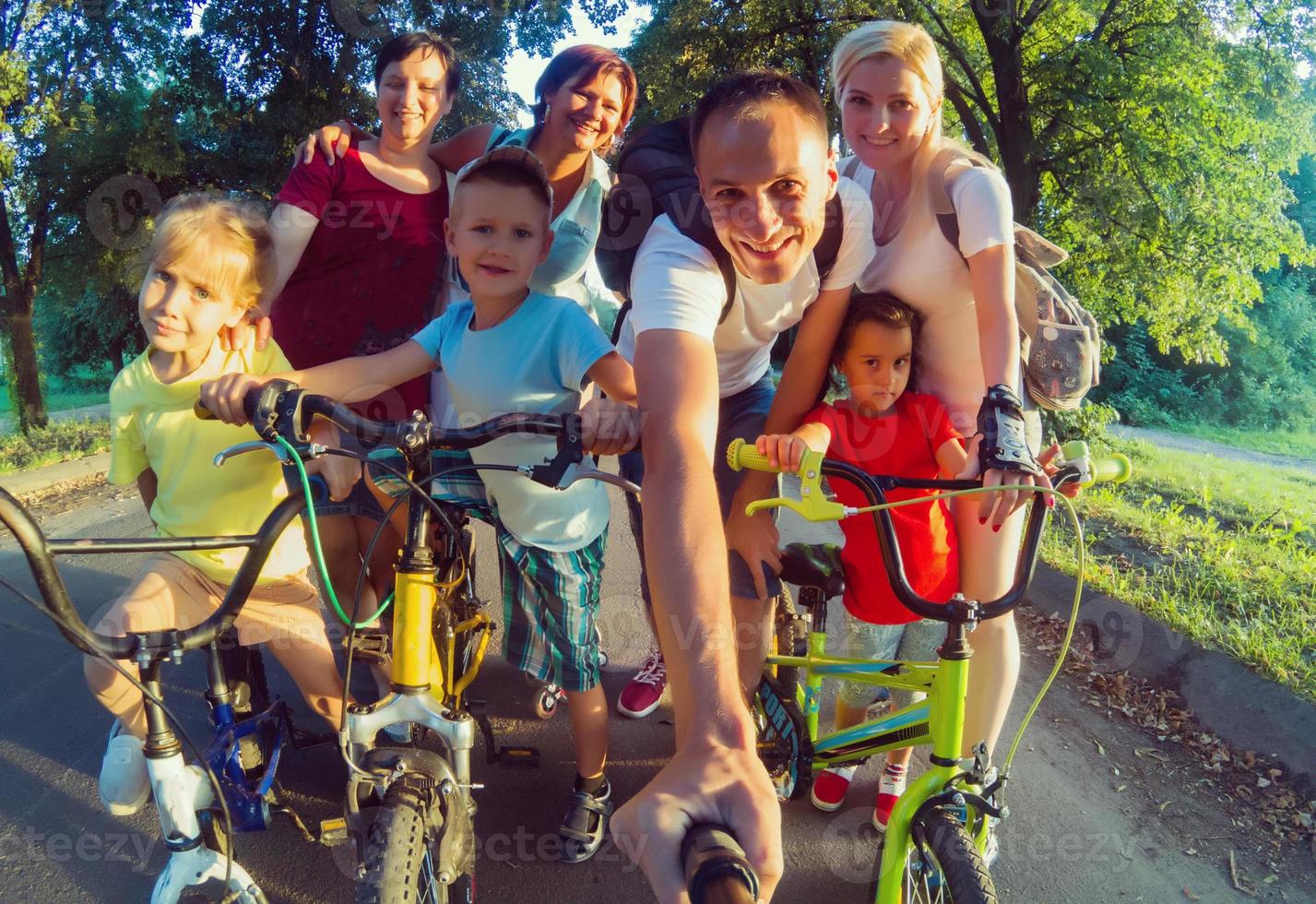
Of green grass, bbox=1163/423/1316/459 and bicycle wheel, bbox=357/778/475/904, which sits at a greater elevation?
bicycle wheel, bbox=357/778/475/904

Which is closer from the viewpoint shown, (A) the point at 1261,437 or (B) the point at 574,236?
(B) the point at 574,236

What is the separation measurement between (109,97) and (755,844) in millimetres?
12932

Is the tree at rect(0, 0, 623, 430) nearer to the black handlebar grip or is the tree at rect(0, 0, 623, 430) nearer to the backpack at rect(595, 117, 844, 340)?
the backpack at rect(595, 117, 844, 340)

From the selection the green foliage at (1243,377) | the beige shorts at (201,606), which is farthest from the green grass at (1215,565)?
the green foliage at (1243,377)

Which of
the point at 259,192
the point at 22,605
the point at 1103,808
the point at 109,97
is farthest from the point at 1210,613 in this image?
the point at 109,97

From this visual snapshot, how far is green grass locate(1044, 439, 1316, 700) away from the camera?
353 cm

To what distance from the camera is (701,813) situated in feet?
3.40

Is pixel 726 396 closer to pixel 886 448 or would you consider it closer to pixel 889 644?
pixel 886 448

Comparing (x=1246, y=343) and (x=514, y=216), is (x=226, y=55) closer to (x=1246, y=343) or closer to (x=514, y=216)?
(x=514, y=216)

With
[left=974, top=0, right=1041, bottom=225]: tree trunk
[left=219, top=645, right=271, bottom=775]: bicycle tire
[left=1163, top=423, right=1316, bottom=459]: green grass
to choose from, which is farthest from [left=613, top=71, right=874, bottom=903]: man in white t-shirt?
[left=1163, top=423, right=1316, bottom=459]: green grass

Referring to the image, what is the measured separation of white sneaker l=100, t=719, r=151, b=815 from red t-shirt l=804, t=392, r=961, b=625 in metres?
2.01

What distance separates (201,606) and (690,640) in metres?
1.64

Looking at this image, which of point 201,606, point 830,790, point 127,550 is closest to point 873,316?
point 830,790

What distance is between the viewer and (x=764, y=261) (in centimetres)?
212
